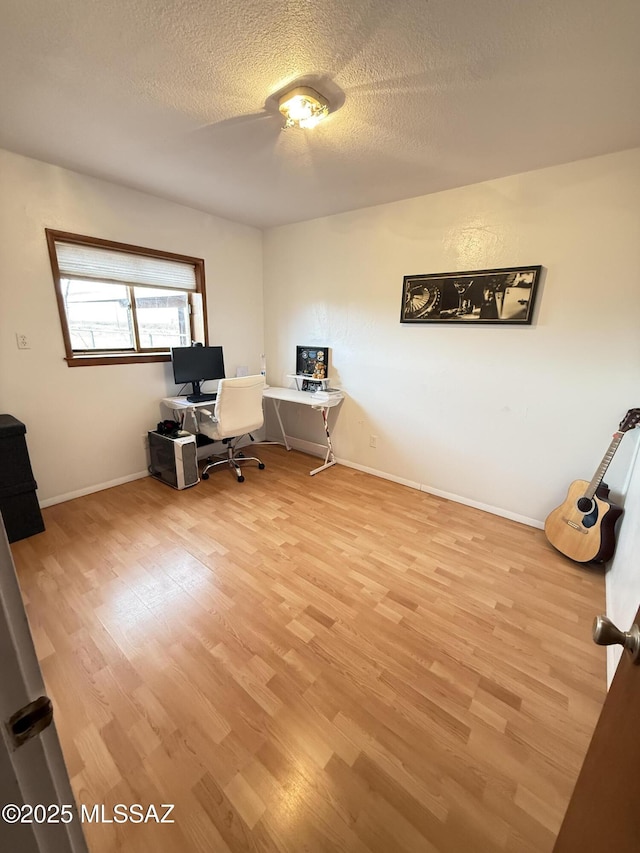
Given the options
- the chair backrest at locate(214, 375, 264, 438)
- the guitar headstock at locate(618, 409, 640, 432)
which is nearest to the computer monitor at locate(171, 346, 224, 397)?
the chair backrest at locate(214, 375, 264, 438)

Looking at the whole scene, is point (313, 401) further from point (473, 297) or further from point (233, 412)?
point (473, 297)

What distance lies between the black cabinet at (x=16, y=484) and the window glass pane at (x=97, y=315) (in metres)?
0.85

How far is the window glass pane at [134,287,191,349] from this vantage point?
→ 3096mm

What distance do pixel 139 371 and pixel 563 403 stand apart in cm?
345

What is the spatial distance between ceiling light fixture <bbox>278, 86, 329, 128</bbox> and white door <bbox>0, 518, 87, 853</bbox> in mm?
1995

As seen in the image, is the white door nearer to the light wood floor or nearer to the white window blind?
the light wood floor

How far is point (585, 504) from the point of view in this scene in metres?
2.14

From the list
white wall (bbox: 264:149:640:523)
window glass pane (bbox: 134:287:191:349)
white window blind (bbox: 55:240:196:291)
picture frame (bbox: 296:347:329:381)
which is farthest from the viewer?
picture frame (bbox: 296:347:329:381)

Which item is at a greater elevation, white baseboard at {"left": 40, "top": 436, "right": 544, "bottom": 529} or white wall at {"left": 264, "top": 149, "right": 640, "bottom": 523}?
white wall at {"left": 264, "top": 149, "right": 640, "bottom": 523}

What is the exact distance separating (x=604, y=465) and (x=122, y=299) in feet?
12.6

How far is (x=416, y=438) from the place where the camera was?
10.2ft

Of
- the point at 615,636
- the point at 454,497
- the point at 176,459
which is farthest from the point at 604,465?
the point at 176,459

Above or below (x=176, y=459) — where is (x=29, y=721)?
above

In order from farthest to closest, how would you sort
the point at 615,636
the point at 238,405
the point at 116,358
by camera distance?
the point at 238,405
the point at 116,358
the point at 615,636
